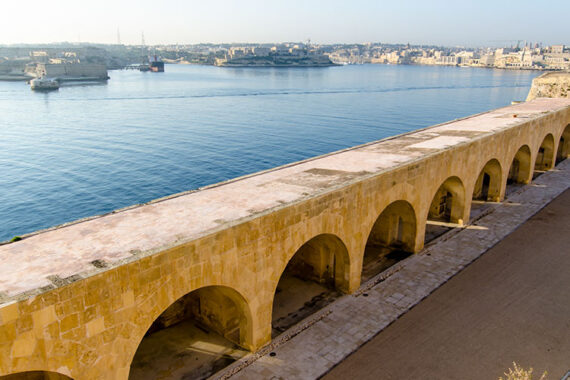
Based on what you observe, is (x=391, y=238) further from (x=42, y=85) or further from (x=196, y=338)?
(x=42, y=85)

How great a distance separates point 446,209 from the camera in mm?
27031

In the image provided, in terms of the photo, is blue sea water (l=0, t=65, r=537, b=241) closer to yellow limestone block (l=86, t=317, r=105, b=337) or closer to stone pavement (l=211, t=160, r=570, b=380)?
stone pavement (l=211, t=160, r=570, b=380)

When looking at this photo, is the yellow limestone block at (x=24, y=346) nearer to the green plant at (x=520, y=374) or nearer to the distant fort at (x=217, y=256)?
the distant fort at (x=217, y=256)

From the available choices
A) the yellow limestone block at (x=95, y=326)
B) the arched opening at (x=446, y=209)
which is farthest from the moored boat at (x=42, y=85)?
the yellow limestone block at (x=95, y=326)

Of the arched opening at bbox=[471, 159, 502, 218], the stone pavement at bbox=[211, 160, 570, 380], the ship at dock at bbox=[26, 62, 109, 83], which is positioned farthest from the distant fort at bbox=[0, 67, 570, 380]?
the ship at dock at bbox=[26, 62, 109, 83]

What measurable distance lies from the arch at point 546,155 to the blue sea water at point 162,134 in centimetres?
1864

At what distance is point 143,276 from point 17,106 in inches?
3056

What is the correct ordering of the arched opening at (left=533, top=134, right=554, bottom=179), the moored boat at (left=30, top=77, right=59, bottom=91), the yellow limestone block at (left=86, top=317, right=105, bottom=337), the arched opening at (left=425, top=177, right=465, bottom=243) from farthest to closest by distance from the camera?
the moored boat at (left=30, top=77, right=59, bottom=91) < the arched opening at (left=533, top=134, right=554, bottom=179) < the arched opening at (left=425, top=177, right=465, bottom=243) < the yellow limestone block at (left=86, top=317, right=105, bottom=337)

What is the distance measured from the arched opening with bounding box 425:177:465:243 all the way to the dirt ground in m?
3.67

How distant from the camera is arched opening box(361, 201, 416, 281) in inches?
832

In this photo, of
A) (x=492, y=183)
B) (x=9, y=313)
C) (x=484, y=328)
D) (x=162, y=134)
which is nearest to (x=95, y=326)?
(x=9, y=313)

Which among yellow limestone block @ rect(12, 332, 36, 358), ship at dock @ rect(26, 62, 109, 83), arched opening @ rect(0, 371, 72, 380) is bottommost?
arched opening @ rect(0, 371, 72, 380)

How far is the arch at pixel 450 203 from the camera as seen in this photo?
24.7m

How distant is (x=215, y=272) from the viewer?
41.3 feet
